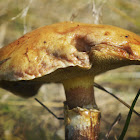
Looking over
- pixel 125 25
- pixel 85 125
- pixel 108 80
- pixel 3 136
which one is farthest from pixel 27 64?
pixel 125 25

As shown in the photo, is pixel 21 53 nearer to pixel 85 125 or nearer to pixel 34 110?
pixel 85 125

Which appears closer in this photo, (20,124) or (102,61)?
(102,61)

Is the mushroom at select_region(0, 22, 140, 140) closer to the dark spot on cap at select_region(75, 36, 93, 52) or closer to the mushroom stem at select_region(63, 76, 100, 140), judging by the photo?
the dark spot on cap at select_region(75, 36, 93, 52)

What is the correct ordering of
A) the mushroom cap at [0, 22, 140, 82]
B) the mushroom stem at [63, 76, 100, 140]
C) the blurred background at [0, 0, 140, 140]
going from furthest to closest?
the blurred background at [0, 0, 140, 140] → the mushroom stem at [63, 76, 100, 140] → the mushroom cap at [0, 22, 140, 82]

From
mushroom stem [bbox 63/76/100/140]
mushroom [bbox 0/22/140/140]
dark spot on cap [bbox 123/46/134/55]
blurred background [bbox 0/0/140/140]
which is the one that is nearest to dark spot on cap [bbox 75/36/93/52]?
mushroom [bbox 0/22/140/140]

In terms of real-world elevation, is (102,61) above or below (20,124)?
above

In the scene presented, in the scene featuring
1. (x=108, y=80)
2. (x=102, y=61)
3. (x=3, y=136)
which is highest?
(x=102, y=61)
